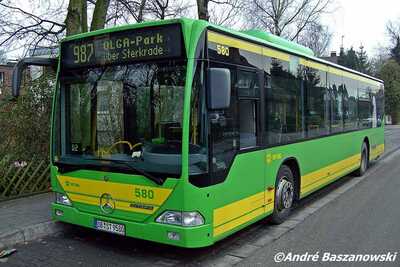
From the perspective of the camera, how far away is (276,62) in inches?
265

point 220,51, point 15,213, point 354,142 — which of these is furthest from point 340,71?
point 15,213

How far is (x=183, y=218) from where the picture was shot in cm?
482

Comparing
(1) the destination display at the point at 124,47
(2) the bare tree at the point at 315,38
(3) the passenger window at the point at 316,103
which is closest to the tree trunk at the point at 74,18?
(1) the destination display at the point at 124,47

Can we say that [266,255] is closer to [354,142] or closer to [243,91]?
[243,91]

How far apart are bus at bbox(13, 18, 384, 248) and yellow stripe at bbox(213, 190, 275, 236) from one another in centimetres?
1

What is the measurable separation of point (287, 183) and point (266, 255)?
5.79 ft

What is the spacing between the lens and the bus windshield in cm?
497

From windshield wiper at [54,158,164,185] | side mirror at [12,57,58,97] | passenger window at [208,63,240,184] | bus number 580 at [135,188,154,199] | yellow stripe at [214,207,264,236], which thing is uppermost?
side mirror at [12,57,58,97]

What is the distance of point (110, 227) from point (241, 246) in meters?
1.82

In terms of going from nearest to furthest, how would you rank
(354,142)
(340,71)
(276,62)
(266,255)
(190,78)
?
1. (190,78)
2. (266,255)
3. (276,62)
4. (340,71)
5. (354,142)

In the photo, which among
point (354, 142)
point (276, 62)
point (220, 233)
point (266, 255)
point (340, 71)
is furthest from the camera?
point (354, 142)

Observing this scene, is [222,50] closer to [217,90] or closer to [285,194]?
[217,90]

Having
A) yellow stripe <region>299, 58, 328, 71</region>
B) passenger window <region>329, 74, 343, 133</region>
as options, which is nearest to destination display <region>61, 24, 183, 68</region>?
yellow stripe <region>299, 58, 328, 71</region>

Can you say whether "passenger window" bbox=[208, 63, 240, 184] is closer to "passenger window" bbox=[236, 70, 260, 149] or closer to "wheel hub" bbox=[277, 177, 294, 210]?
"passenger window" bbox=[236, 70, 260, 149]
